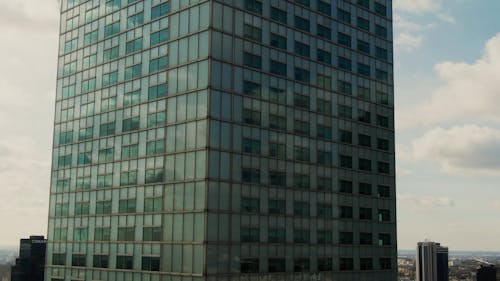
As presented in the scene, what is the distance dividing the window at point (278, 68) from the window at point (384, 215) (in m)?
24.0

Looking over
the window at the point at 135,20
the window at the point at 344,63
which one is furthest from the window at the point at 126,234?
the window at the point at 344,63

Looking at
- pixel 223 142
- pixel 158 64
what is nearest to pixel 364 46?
pixel 158 64

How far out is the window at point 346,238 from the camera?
7204cm

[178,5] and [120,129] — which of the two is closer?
[178,5]

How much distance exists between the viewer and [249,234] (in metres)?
61.1

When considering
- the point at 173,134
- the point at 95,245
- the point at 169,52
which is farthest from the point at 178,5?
the point at 95,245

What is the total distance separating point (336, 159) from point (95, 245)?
3047 cm

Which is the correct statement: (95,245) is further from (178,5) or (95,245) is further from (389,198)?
(389,198)

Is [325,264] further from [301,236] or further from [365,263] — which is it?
[365,263]

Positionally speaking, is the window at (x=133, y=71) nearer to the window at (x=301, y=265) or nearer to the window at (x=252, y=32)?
the window at (x=252, y=32)

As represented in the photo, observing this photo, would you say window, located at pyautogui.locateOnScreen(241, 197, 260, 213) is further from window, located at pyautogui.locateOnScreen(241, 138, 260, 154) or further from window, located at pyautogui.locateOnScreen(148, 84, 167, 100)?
window, located at pyautogui.locateOnScreen(148, 84, 167, 100)

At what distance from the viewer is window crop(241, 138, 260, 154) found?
61.9 metres

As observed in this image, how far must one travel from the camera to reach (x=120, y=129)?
6900cm

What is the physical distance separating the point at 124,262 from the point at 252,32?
2864 centimetres
